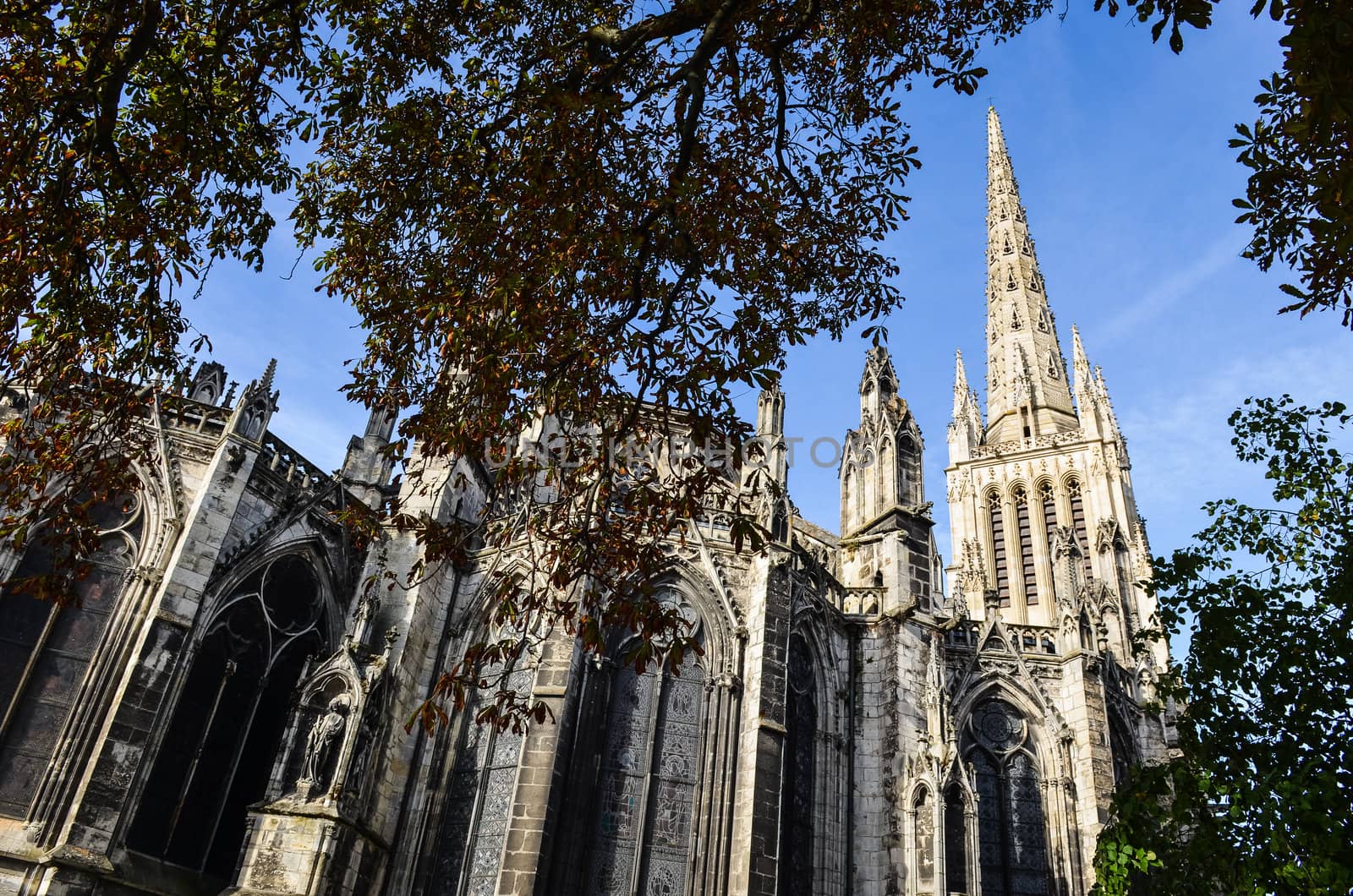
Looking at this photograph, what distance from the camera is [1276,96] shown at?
7242 millimetres

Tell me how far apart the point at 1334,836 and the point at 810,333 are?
7.10m

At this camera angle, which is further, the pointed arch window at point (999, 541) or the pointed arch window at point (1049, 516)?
the pointed arch window at point (999, 541)

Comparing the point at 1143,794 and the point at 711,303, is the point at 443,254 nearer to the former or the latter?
the point at 711,303

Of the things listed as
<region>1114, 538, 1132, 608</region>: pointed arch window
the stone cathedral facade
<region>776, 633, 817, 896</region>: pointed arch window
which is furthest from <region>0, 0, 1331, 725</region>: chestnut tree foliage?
<region>1114, 538, 1132, 608</region>: pointed arch window

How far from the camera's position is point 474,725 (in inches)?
606

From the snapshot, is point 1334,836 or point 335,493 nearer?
point 1334,836

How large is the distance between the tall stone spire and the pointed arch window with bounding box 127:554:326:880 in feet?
125

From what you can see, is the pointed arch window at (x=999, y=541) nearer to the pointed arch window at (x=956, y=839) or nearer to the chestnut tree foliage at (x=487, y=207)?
the pointed arch window at (x=956, y=839)

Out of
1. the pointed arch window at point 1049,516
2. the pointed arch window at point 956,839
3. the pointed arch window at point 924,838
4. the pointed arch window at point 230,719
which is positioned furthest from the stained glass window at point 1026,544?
the pointed arch window at point 230,719

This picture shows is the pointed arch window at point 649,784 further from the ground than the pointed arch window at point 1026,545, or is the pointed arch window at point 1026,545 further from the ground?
the pointed arch window at point 1026,545

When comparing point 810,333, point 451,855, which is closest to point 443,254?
point 810,333

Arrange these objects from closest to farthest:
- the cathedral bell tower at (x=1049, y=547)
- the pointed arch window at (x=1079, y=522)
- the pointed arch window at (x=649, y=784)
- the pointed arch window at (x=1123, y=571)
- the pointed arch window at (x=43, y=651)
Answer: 1. the pointed arch window at (x=43, y=651)
2. the pointed arch window at (x=649, y=784)
3. the cathedral bell tower at (x=1049, y=547)
4. the pointed arch window at (x=1123, y=571)
5. the pointed arch window at (x=1079, y=522)

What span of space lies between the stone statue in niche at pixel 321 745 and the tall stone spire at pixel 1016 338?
3880 centimetres

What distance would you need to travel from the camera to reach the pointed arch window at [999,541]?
136 feet
